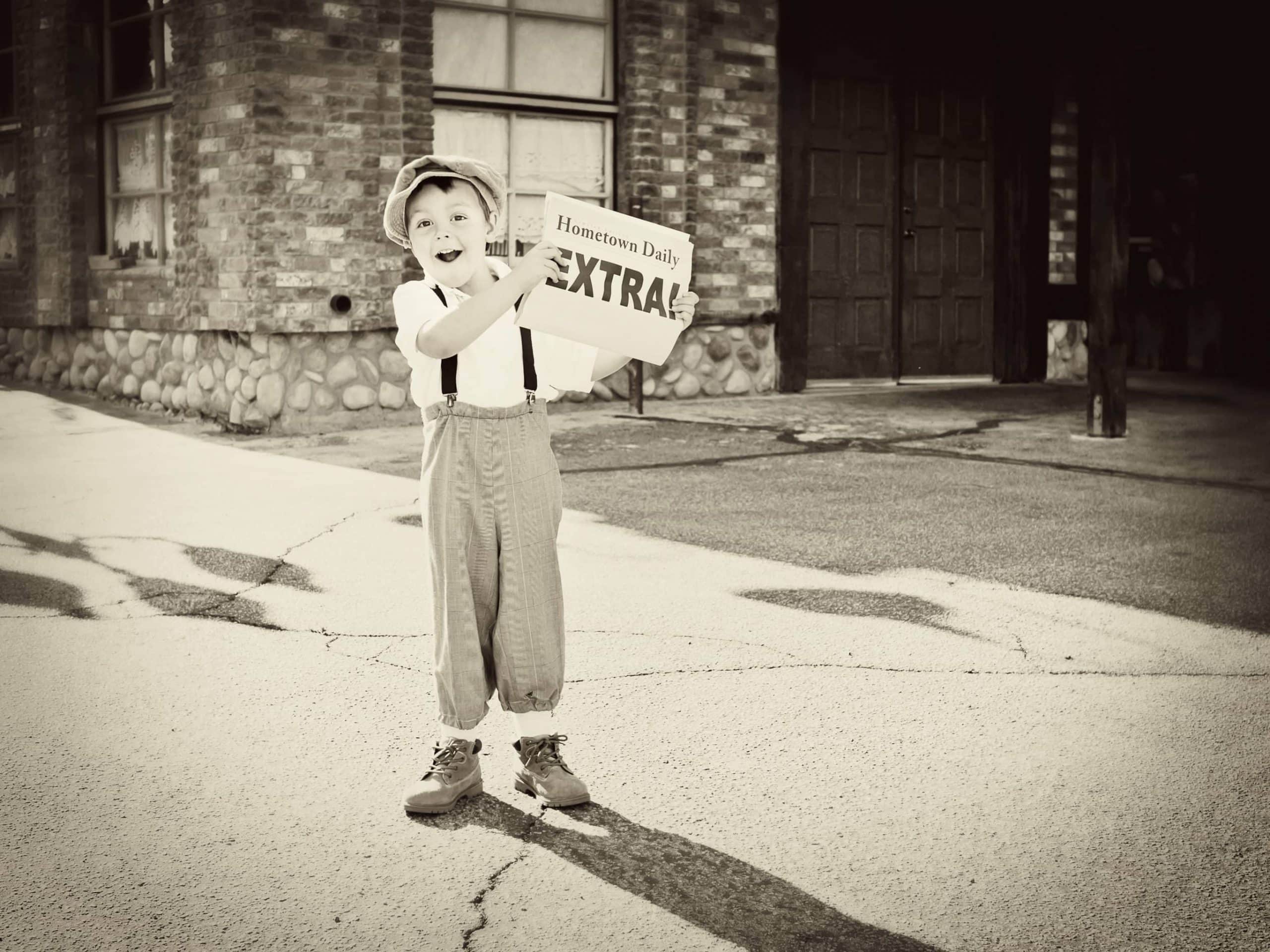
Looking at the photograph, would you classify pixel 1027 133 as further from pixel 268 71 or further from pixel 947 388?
pixel 268 71

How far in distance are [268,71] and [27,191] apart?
350cm

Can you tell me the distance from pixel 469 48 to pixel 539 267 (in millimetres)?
7878

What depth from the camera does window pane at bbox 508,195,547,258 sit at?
10.8 m

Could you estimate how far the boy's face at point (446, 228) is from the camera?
319cm

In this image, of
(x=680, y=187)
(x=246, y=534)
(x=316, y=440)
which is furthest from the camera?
(x=680, y=187)

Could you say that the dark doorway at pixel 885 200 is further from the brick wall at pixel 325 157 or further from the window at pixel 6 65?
the window at pixel 6 65

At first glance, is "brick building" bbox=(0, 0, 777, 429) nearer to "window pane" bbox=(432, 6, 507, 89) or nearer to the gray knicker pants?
"window pane" bbox=(432, 6, 507, 89)

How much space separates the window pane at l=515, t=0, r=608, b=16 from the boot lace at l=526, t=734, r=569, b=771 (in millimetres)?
8366

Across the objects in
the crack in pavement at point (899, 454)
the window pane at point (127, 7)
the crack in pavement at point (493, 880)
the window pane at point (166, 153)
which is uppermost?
the window pane at point (127, 7)

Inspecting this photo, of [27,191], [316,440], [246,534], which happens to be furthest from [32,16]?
[246,534]

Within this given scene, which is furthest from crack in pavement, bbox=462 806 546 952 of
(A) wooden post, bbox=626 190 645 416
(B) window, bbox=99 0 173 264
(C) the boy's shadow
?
(B) window, bbox=99 0 173 264

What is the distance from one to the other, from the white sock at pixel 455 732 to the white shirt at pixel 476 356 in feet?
2.35

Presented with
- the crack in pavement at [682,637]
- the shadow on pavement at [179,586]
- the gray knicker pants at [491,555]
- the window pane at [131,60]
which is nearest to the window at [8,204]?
the window pane at [131,60]

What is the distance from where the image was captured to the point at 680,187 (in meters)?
11.4
